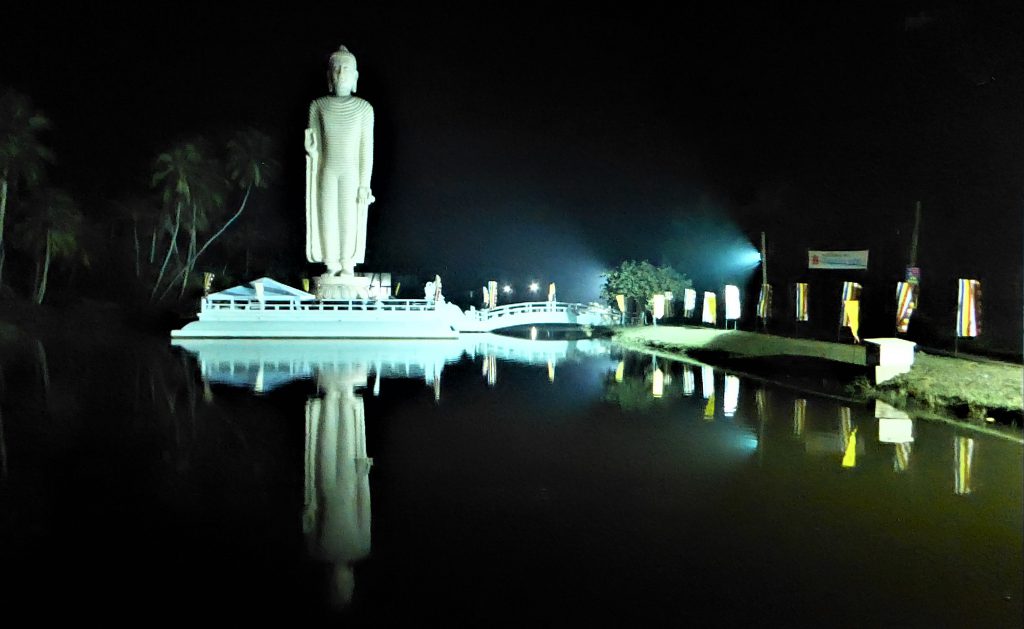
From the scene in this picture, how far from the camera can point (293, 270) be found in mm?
28609

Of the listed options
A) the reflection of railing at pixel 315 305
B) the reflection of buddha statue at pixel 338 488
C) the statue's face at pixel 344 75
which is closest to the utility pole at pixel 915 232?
the reflection of buddha statue at pixel 338 488

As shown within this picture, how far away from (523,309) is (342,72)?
29.6ft

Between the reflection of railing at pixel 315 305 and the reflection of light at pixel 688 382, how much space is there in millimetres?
9276

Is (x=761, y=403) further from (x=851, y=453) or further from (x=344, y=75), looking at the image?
(x=344, y=75)

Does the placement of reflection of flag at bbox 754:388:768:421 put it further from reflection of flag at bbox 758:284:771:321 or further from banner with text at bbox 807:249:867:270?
reflection of flag at bbox 758:284:771:321

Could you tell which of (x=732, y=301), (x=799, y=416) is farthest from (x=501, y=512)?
(x=732, y=301)

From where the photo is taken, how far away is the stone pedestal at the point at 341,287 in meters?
21.9

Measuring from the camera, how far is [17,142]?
2086 centimetres

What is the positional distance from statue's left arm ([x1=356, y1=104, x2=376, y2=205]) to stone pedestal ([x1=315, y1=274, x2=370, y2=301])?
7.58 ft

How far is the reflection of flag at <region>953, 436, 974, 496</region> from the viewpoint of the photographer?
532 centimetres

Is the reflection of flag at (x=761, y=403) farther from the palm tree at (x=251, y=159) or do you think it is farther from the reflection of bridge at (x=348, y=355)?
the palm tree at (x=251, y=159)

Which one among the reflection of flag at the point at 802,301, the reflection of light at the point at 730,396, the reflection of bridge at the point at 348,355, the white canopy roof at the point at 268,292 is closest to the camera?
the reflection of light at the point at 730,396

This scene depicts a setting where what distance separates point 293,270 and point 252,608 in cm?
2629

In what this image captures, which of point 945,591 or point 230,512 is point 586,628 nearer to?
point 945,591
